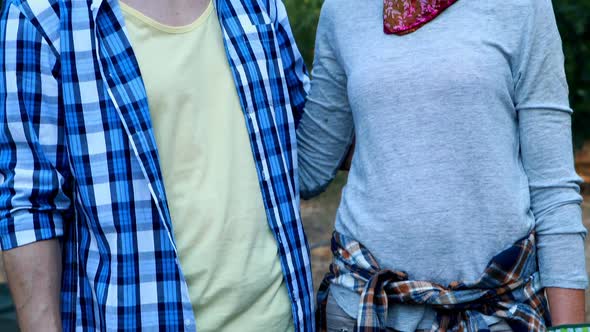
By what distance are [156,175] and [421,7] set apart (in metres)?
0.71

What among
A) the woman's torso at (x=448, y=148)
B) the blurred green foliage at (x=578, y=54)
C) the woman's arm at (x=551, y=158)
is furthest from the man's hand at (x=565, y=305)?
the blurred green foliage at (x=578, y=54)

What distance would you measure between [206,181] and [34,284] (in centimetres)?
43

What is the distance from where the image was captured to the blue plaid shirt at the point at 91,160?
2.03 meters

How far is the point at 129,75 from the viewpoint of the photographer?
2.08 m

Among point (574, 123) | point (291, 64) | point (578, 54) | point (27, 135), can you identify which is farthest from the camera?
point (574, 123)

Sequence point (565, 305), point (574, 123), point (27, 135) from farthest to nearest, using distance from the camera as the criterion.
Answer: point (574, 123) → point (565, 305) → point (27, 135)

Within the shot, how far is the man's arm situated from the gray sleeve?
67 cm

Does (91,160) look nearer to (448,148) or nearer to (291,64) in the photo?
(291,64)

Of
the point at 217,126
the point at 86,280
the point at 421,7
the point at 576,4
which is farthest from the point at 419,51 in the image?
the point at 576,4

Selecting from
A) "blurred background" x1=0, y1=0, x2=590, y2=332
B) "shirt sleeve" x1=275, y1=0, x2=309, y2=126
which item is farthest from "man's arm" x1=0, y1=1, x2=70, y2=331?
"blurred background" x1=0, y1=0, x2=590, y2=332

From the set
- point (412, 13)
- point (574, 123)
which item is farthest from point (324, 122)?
point (574, 123)

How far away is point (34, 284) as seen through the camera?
2078mm

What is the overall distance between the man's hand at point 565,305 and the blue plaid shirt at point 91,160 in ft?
2.65

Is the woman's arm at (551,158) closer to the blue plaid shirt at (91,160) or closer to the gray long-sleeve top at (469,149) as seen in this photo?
the gray long-sleeve top at (469,149)
